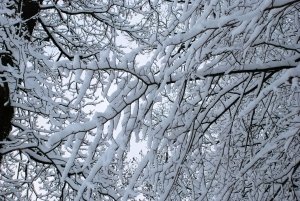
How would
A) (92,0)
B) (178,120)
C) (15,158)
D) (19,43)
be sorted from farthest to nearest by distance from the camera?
(92,0) → (15,158) → (19,43) → (178,120)

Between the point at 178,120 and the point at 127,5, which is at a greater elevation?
the point at 127,5

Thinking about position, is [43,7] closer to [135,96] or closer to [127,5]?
[127,5]

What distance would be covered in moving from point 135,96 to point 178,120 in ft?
1.25

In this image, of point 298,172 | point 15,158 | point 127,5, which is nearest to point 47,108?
point 15,158

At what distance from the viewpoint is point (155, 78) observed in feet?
7.89

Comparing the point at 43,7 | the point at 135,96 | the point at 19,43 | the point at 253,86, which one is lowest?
the point at 135,96

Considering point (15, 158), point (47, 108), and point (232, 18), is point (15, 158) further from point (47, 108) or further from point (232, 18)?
point (232, 18)

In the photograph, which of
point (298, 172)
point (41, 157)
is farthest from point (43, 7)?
point (298, 172)

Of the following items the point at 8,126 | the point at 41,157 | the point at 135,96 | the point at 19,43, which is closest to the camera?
the point at 135,96

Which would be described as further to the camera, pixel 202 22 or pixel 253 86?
pixel 253 86

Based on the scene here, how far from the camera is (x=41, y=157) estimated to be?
195 inches

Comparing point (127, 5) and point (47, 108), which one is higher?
point (127, 5)

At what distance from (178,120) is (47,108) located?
7.80ft

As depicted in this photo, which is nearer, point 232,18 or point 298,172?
point 232,18
